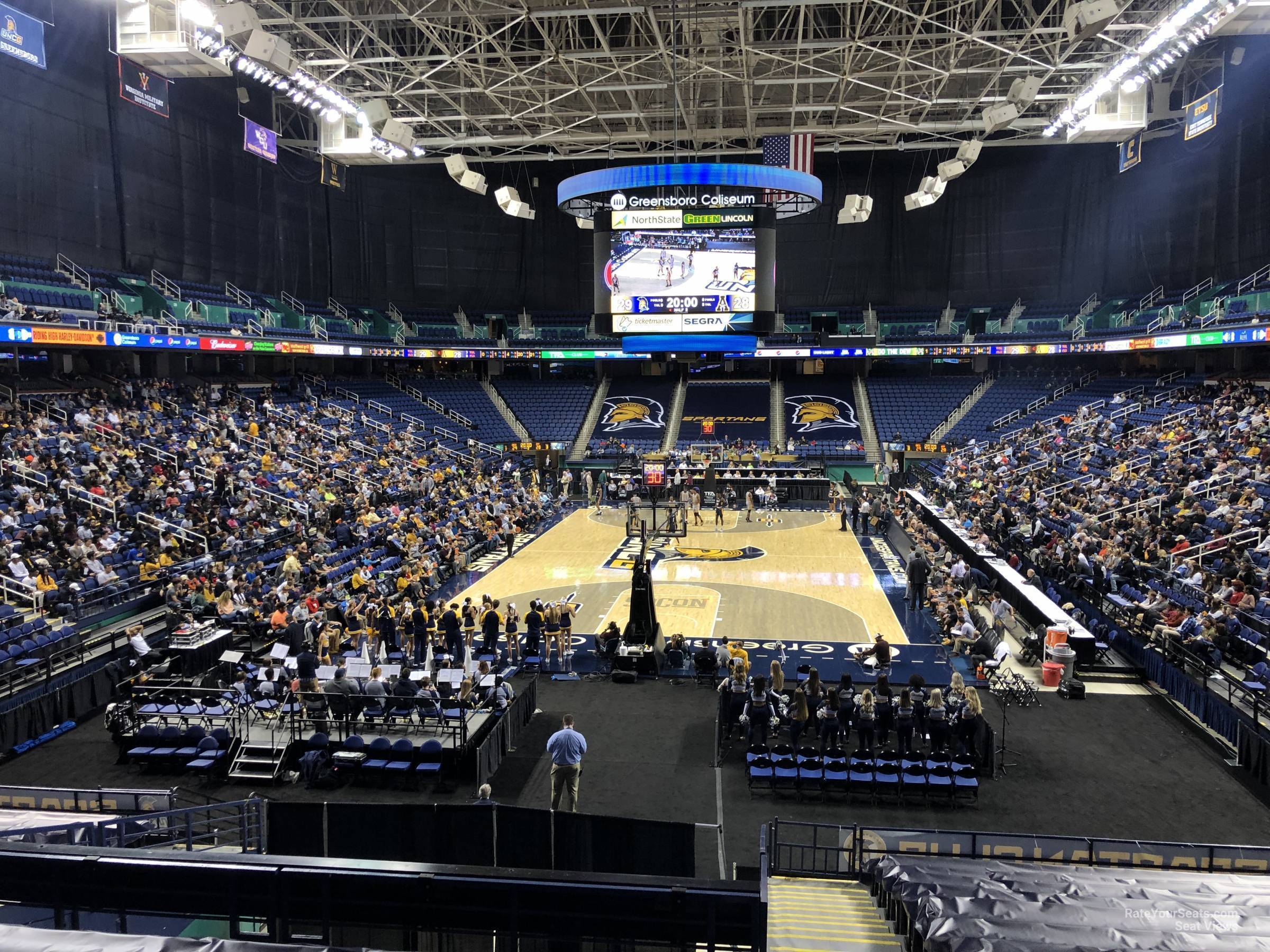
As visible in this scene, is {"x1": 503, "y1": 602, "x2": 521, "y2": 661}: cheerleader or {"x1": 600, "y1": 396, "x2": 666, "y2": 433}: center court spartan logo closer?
{"x1": 503, "y1": 602, "x2": 521, "y2": 661}: cheerleader

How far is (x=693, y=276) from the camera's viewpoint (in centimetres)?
1858

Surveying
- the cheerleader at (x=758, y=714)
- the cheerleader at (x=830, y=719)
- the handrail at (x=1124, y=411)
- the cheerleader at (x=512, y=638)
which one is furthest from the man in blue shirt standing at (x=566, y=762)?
the handrail at (x=1124, y=411)

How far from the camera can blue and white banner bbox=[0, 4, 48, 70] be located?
930 inches

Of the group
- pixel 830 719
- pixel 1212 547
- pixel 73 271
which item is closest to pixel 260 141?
pixel 73 271

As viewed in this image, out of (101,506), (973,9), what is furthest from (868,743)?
(973,9)

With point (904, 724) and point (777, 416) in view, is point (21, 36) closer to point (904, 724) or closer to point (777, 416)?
A: point (904, 724)

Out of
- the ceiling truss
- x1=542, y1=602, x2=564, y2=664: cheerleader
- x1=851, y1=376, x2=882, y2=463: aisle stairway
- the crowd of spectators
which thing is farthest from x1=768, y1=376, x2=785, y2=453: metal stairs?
x1=542, y1=602, x2=564, y2=664: cheerleader

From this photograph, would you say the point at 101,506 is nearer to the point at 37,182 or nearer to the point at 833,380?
the point at 37,182

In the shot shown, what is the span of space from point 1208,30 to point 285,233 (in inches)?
1433

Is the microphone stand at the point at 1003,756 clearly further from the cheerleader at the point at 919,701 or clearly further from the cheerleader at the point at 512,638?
the cheerleader at the point at 512,638

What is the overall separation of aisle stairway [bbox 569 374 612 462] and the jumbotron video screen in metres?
25.4

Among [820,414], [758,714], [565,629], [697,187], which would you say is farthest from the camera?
[820,414]

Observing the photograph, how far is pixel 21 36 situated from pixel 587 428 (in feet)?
93.2

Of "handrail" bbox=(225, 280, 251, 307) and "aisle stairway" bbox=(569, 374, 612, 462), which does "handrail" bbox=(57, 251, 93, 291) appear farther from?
"aisle stairway" bbox=(569, 374, 612, 462)
